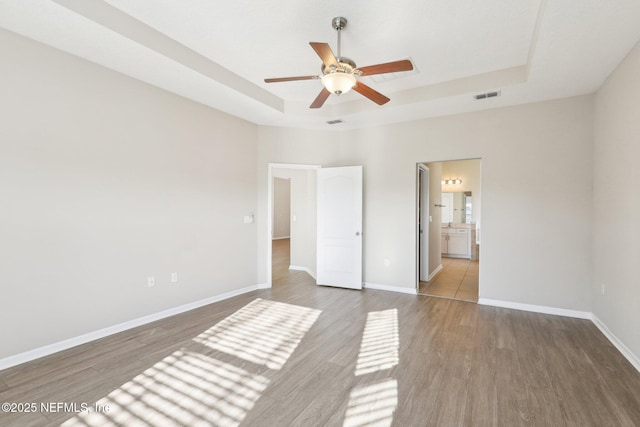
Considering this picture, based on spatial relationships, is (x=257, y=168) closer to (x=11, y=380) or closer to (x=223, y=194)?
(x=223, y=194)

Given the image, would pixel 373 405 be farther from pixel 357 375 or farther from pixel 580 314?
pixel 580 314

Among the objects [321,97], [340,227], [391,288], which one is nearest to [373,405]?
[321,97]

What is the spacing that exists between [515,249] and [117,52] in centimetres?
519

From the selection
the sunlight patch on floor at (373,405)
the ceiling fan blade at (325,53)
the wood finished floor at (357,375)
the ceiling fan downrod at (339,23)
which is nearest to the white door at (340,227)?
the wood finished floor at (357,375)

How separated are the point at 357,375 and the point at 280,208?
34.7 feet

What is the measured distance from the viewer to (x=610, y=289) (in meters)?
3.12

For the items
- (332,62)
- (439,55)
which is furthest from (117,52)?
(439,55)

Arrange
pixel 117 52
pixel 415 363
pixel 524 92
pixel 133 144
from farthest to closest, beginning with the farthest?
1. pixel 524 92
2. pixel 133 144
3. pixel 117 52
4. pixel 415 363

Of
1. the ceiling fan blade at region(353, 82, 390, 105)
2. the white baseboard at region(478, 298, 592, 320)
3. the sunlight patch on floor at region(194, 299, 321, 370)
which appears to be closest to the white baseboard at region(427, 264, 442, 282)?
the white baseboard at region(478, 298, 592, 320)

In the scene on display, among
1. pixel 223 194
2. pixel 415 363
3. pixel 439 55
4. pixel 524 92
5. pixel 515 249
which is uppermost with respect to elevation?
pixel 439 55

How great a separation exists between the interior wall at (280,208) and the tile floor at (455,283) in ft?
23.3

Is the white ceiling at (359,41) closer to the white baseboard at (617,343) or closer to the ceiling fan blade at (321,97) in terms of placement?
the ceiling fan blade at (321,97)

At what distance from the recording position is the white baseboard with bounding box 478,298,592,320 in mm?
3706

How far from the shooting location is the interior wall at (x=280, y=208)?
40.6 feet
